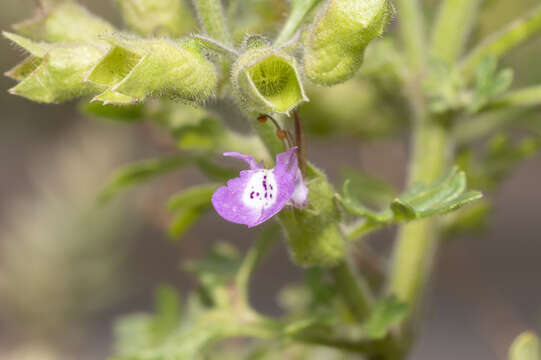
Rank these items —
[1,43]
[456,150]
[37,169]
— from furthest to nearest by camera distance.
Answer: [1,43] < [37,169] < [456,150]

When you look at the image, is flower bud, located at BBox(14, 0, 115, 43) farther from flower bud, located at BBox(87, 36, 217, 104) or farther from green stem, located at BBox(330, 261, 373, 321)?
green stem, located at BBox(330, 261, 373, 321)

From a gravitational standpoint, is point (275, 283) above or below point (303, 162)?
above

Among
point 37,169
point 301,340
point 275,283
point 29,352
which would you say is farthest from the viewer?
point 275,283

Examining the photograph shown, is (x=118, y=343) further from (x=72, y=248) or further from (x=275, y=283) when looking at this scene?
(x=275, y=283)

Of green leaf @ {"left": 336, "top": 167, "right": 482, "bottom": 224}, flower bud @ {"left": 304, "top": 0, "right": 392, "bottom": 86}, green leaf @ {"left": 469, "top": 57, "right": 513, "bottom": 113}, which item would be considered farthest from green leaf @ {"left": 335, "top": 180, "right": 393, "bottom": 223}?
green leaf @ {"left": 469, "top": 57, "right": 513, "bottom": 113}

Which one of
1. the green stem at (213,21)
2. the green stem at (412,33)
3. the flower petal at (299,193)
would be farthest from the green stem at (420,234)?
the green stem at (213,21)

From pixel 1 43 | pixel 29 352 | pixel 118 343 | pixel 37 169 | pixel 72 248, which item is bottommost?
pixel 118 343

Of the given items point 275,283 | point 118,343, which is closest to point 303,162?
point 118,343
